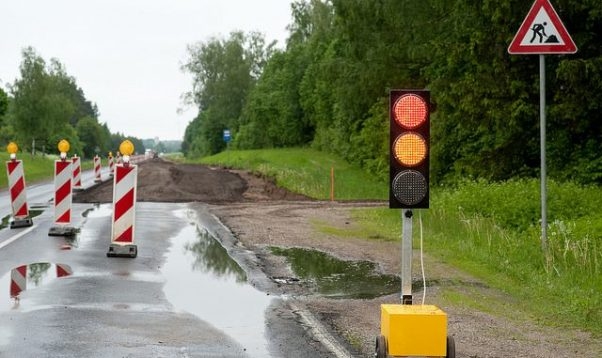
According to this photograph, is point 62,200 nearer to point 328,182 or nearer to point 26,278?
point 26,278

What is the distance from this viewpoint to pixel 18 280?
965 cm

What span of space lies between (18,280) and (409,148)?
5864mm

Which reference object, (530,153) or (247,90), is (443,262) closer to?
(530,153)

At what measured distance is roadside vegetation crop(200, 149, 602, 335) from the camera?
869 centimetres

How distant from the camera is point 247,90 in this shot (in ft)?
318

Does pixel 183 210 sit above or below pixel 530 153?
below

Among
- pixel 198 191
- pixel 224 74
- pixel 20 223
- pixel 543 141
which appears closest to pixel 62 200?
pixel 20 223

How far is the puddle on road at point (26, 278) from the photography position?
27.4 ft

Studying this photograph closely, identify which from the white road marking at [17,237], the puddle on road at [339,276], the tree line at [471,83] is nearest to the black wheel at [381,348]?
the puddle on road at [339,276]

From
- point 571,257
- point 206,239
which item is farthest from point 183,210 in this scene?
Answer: point 571,257

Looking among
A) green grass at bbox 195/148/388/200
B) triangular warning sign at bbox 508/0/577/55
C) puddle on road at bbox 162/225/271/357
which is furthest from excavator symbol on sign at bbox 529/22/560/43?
green grass at bbox 195/148/388/200

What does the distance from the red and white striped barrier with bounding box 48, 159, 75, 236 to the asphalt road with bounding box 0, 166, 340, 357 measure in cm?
41

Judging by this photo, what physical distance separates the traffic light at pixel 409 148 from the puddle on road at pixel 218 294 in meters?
1.82

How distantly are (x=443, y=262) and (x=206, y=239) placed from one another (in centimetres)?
497
